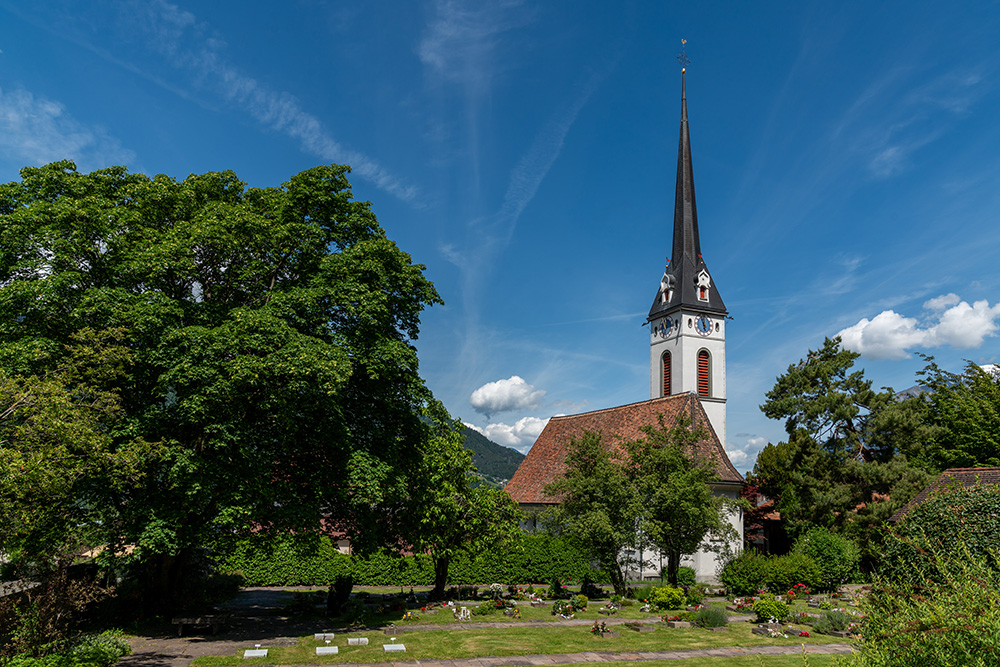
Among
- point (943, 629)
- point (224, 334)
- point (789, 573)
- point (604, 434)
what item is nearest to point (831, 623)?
point (789, 573)

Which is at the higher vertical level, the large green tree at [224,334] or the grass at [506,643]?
the large green tree at [224,334]

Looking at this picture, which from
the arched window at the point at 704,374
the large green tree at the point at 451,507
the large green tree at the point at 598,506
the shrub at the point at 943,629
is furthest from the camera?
the arched window at the point at 704,374

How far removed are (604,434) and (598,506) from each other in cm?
1467

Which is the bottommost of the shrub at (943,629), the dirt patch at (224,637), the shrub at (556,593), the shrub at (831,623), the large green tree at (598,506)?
the dirt patch at (224,637)

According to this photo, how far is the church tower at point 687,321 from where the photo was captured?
Result: 5006cm

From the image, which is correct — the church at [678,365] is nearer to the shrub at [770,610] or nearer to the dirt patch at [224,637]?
the shrub at [770,610]

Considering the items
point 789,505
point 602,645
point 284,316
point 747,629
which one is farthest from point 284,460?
point 789,505

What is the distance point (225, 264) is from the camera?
2038 cm

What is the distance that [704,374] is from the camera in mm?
50688

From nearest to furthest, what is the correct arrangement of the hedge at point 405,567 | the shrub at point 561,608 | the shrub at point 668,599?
the shrub at point 561,608, the shrub at point 668,599, the hedge at point 405,567

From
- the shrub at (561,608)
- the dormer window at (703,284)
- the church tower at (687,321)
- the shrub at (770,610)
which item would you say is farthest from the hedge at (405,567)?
the dormer window at (703,284)

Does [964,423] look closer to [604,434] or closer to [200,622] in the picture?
[604,434]

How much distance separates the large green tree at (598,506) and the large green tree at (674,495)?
0.70 m

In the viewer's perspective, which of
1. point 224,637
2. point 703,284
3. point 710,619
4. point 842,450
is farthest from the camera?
point 703,284
